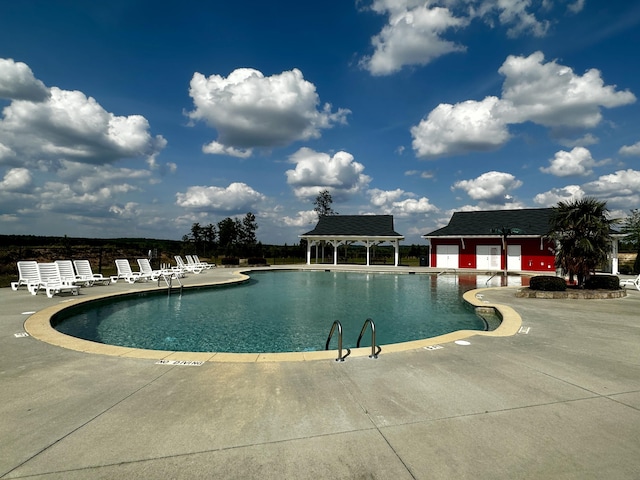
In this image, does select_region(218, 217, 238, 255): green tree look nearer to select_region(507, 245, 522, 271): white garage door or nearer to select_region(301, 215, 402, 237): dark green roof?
select_region(301, 215, 402, 237): dark green roof

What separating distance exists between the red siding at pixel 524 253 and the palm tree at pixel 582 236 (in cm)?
1380

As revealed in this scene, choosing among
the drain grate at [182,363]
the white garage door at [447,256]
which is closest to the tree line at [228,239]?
the white garage door at [447,256]

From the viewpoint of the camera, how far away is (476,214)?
102 feet

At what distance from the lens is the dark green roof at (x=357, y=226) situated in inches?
1250

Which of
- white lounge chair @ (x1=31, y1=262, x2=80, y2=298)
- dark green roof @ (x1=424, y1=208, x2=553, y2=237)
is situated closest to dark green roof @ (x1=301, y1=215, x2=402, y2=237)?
dark green roof @ (x1=424, y1=208, x2=553, y2=237)

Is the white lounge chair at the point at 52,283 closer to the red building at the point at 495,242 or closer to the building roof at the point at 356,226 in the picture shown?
the building roof at the point at 356,226

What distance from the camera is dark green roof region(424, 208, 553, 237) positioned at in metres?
26.9

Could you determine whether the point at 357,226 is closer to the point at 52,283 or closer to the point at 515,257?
the point at 515,257

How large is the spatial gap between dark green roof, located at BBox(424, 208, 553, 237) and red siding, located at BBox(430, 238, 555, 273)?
2.32ft

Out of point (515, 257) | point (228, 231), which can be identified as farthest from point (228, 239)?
point (515, 257)

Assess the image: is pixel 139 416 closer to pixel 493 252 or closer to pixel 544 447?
pixel 544 447

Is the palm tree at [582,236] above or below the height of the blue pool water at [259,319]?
above

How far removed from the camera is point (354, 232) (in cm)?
3238

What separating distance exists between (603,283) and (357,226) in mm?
22104
